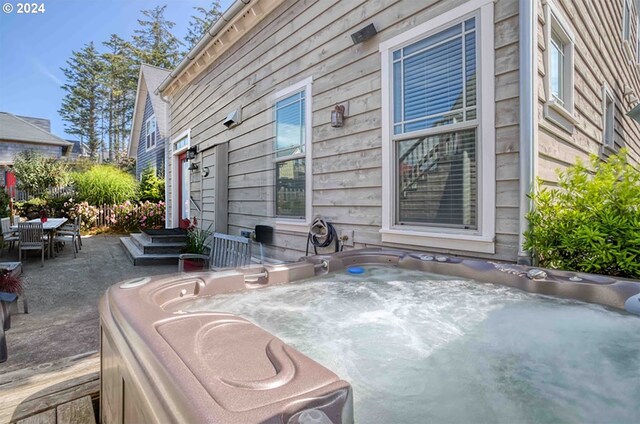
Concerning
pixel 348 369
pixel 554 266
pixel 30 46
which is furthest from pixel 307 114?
pixel 30 46

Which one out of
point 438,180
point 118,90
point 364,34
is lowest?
point 438,180

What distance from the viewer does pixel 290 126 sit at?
4.22 meters

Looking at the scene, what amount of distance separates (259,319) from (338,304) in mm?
486

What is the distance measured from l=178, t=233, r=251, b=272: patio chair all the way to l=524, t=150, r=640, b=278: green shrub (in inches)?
102

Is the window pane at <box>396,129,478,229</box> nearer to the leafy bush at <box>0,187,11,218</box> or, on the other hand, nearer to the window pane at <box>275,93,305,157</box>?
the window pane at <box>275,93,305,157</box>

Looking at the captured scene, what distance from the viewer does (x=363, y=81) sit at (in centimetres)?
321

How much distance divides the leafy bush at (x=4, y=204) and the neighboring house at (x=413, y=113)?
17.0ft

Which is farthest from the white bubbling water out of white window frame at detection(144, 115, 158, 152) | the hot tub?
white window frame at detection(144, 115, 158, 152)

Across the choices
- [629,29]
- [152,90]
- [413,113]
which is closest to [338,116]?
[413,113]

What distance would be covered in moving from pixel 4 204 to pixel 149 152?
6913 millimetres

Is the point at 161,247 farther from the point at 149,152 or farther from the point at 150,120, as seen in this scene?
the point at 150,120

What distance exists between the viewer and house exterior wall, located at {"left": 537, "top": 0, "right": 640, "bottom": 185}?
7.94 feet

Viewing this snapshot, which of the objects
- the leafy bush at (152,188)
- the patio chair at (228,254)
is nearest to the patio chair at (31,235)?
the patio chair at (228,254)

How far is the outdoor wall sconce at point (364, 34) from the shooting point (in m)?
3.08
